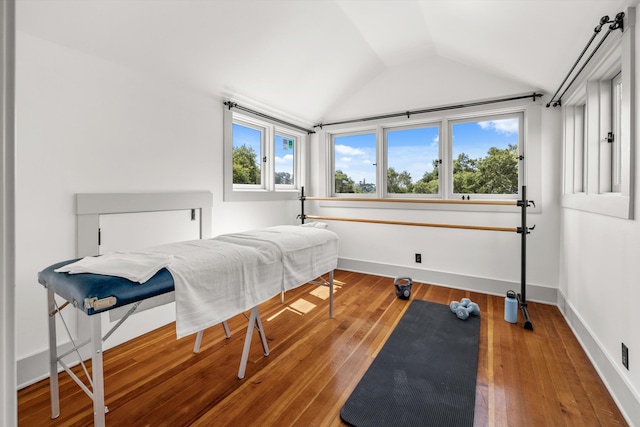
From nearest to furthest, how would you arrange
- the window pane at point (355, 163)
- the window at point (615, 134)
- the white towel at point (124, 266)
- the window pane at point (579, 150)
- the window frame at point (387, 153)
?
the white towel at point (124, 266) → the window at point (615, 134) → the window pane at point (579, 150) → the window frame at point (387, 153) → the window pane at point (355, 163)

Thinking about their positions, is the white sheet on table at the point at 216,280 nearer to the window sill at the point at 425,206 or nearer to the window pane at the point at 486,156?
the window sill at the point at 425,206

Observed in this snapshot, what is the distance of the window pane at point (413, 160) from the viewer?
365 centimetres

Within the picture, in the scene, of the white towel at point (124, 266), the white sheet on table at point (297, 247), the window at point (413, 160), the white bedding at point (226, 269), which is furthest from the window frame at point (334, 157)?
the white towel at point (124, 266)

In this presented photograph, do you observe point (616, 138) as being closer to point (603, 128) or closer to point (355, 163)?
point (603, 128)

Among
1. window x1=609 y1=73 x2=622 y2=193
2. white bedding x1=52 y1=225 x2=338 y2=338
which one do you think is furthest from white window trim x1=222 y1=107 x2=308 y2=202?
window x1=609 y1=73 x2=622 y2=193

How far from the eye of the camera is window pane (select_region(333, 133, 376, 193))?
13.4 ft

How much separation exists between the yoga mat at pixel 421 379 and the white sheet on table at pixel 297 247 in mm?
722

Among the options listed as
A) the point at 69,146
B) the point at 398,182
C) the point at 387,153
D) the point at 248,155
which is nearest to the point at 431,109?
the point at 387,153

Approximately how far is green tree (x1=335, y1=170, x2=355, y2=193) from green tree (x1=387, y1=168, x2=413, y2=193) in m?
0.54

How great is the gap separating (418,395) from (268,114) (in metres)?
3.05

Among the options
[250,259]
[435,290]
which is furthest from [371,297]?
[250,259]

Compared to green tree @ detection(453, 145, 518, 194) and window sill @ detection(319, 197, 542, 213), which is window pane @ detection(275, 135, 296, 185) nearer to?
window sill @ detection(319, 197, 542, 213)

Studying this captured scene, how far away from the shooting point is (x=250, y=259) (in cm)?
168

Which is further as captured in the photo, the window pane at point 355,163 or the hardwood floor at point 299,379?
the window pane at point 355,163
